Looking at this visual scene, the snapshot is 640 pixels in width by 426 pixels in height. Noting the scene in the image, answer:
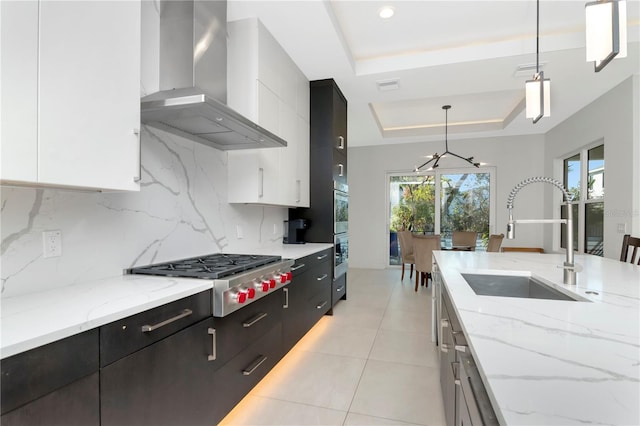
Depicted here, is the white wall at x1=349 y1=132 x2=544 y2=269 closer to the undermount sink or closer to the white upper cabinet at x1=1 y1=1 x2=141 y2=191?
the undermount sink

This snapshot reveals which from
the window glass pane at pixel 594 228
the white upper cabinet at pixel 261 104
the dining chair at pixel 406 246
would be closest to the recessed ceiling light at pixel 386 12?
the white upper cabinet at pixel 261 104

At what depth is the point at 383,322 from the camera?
3.45 m

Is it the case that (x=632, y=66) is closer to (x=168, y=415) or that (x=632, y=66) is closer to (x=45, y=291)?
(x=168, y=415)

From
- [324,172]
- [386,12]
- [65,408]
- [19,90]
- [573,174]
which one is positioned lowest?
[65,408]

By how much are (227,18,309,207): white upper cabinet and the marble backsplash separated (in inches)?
8.6

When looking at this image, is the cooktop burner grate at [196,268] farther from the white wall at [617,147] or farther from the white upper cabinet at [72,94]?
the white wall at [617,147]

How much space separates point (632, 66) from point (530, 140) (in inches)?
115

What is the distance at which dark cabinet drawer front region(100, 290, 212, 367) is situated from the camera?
1.05m

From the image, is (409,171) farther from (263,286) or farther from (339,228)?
(263,286)

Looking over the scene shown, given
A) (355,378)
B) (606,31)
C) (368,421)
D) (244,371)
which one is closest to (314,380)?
(355,378)

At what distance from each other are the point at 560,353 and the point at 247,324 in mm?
1514

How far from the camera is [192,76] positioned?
1866mm

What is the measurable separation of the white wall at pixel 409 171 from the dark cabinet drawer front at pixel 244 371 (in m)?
4.81

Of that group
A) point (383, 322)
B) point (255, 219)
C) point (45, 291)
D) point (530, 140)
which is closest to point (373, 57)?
point (255, 219)
